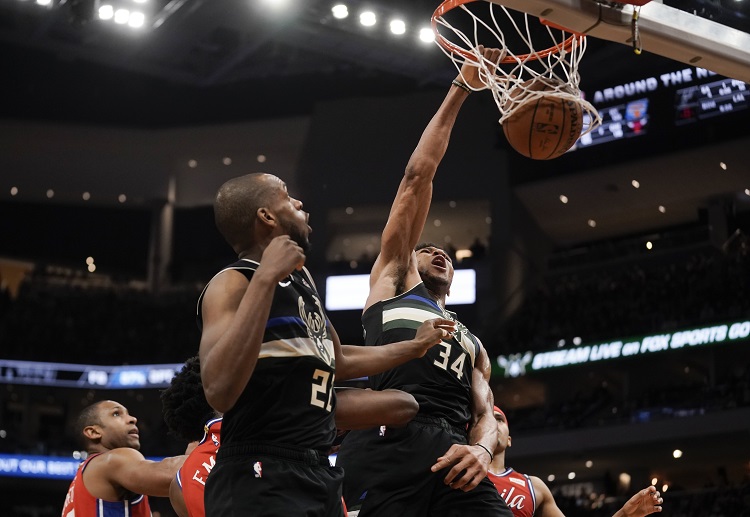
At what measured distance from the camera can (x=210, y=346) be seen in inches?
107

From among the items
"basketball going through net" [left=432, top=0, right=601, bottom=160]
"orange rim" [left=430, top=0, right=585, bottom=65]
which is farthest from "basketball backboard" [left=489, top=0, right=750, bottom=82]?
"orange rim" [left=430, top=0, right=585, bottom=65]

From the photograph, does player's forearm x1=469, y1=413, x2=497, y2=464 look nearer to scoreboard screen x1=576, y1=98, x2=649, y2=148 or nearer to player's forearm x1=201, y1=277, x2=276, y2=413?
player's forearm x1=201, y1=277, x2=276, y2=413

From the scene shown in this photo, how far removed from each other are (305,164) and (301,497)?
24054 millimetres

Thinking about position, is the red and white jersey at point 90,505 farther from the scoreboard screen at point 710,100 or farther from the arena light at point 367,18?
the scoreboard screen at point 710,100

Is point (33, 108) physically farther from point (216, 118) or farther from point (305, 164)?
point (305, 164)

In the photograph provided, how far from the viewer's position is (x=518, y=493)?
5.45m

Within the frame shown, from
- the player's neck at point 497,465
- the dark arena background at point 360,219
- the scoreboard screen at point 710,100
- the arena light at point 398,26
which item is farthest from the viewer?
the scoreboard screen at point 710,100

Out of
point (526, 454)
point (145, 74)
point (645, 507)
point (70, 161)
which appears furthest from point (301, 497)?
point (70, 161)

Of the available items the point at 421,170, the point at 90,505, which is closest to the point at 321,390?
the point at 421,170

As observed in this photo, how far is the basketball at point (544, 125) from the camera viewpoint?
176 inches

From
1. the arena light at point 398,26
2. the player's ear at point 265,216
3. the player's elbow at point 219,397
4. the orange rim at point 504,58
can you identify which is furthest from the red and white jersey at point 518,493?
the arena light at point 398,26

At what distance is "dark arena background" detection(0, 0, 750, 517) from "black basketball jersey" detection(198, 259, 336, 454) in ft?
55.0

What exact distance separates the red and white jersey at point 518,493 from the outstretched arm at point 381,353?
2216mm

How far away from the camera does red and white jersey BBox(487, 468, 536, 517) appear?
5.39m
